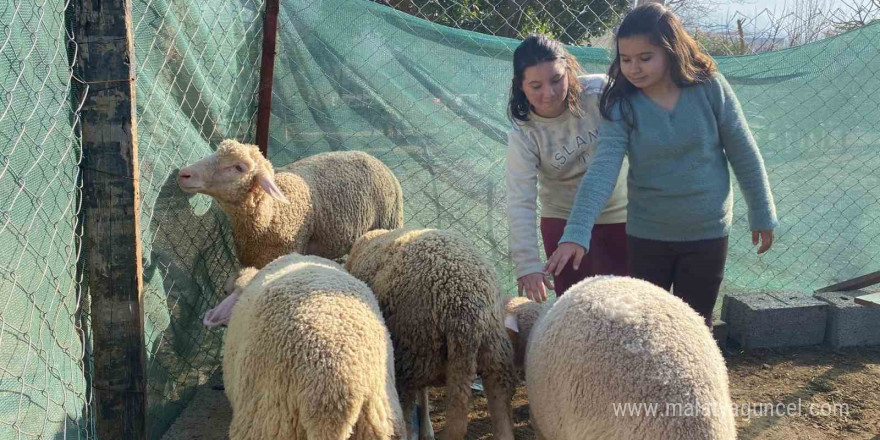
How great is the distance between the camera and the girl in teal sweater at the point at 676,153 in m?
2.85

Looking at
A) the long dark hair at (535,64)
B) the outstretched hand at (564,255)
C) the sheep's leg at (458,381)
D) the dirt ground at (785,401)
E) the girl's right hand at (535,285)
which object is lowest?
the dirt ground at (785,401)

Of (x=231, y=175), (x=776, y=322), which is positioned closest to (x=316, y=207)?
(x=231, y=175)

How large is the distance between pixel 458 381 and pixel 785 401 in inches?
87.5

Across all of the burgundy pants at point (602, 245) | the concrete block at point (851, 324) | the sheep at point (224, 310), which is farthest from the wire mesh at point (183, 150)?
the concrete block at point (851, 324)

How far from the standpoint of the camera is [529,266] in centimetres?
309

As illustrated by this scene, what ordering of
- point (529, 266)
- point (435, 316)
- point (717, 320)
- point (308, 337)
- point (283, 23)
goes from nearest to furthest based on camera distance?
point (308, 337) < point (435, 316) < point (529, 266) < point (283, 23) < point (717, 320)

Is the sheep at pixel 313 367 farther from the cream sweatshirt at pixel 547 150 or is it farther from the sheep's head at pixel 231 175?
the sheep's head at pixel 231 175

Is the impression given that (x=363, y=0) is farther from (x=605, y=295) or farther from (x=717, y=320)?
(x=717, y=320)

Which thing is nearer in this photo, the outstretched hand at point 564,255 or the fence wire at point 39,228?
the fence wire at point 39,228

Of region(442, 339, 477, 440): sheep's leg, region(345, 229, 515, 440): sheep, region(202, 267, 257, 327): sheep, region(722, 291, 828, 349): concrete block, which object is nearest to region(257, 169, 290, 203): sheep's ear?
region(202, 267, 257, 327): sheep

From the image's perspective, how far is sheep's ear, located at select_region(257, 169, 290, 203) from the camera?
378 cm

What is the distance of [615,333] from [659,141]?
103 cm

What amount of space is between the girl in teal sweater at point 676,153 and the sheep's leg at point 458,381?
2.31ft

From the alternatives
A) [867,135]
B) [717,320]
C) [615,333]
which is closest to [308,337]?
[615,333]
